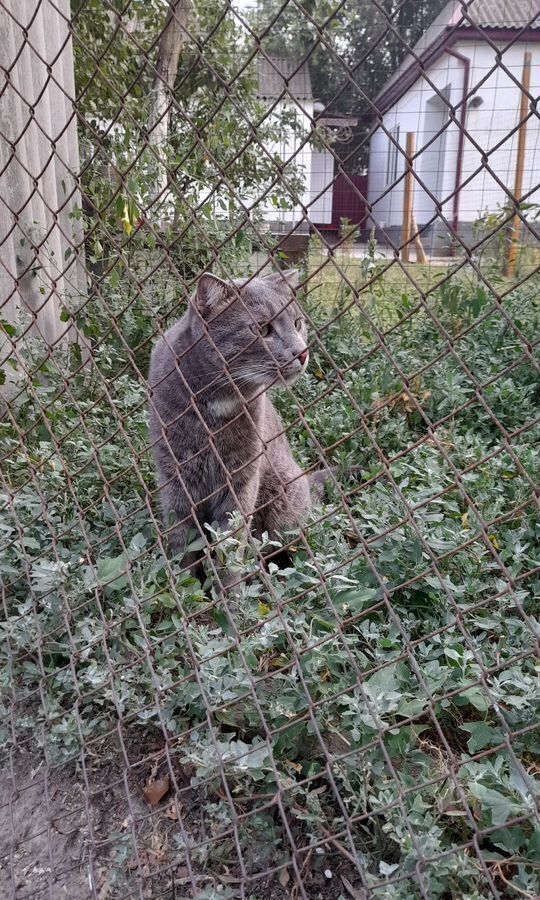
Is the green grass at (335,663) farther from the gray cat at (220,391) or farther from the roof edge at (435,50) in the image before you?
the roof edge at (435,50)

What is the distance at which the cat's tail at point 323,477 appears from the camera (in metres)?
2.97

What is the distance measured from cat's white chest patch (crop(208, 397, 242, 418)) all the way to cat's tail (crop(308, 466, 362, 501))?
0.68 m

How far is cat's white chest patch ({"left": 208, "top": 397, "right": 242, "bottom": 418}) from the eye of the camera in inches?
96.6

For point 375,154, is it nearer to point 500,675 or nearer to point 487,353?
point 487,353

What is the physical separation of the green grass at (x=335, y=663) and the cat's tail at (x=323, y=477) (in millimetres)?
292

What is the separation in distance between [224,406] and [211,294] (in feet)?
1.45

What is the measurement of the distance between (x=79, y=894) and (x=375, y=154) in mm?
7631

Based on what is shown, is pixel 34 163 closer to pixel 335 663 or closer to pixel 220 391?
pixel 220 391

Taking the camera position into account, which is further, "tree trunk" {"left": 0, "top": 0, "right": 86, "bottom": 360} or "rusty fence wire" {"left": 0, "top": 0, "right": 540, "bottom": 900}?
"tree trunk" {"left": 0, "top": 0, "right": 86, "bottom": 360}

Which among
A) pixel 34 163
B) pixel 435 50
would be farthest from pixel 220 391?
pixel 34 163

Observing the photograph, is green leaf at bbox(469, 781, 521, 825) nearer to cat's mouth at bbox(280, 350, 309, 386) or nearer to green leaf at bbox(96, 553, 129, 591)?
green leaf at bbox(96, 553, 129, 591)

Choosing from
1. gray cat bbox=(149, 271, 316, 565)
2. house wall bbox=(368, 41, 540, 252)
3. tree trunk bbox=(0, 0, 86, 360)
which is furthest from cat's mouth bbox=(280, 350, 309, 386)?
house wall bbox=(368, 41, 540, 252)

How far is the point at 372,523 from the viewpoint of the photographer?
2189mm

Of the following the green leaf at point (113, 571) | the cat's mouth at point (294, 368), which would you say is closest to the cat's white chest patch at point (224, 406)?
the cat's mouth at point (294, 368)
